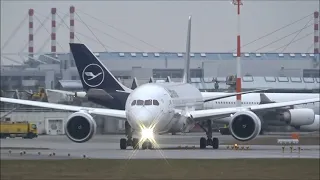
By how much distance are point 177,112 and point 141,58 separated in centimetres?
10775

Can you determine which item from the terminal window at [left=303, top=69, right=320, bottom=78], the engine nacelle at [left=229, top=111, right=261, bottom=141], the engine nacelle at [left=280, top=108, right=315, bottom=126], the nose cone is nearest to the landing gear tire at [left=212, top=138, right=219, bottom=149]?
the engine nacelle at [left=229, top=111, right=261, bottom=141]

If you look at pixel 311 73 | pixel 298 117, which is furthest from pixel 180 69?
pixel 298 117

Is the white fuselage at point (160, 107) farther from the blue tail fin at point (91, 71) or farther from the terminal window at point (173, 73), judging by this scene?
the terminal window at point (173, 73)

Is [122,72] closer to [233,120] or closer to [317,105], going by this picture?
[317,105]

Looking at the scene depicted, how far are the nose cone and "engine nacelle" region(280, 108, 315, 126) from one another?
3457cm

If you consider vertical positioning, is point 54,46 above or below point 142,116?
above

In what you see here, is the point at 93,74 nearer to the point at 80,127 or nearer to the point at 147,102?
the point at 80,127

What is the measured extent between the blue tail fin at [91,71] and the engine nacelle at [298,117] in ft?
63.8

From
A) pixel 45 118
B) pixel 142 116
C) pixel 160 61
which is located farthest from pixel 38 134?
pixel 160 61

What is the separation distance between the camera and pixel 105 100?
70250 mm

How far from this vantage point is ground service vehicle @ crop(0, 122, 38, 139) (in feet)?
240

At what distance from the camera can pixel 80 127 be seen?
5288 centimetres

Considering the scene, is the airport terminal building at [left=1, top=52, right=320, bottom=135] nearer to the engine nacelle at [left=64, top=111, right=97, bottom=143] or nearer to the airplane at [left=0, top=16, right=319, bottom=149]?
the airplane at [left=0, top=16, right=319, bottom=149]

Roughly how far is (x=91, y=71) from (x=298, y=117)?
21.9 metres
